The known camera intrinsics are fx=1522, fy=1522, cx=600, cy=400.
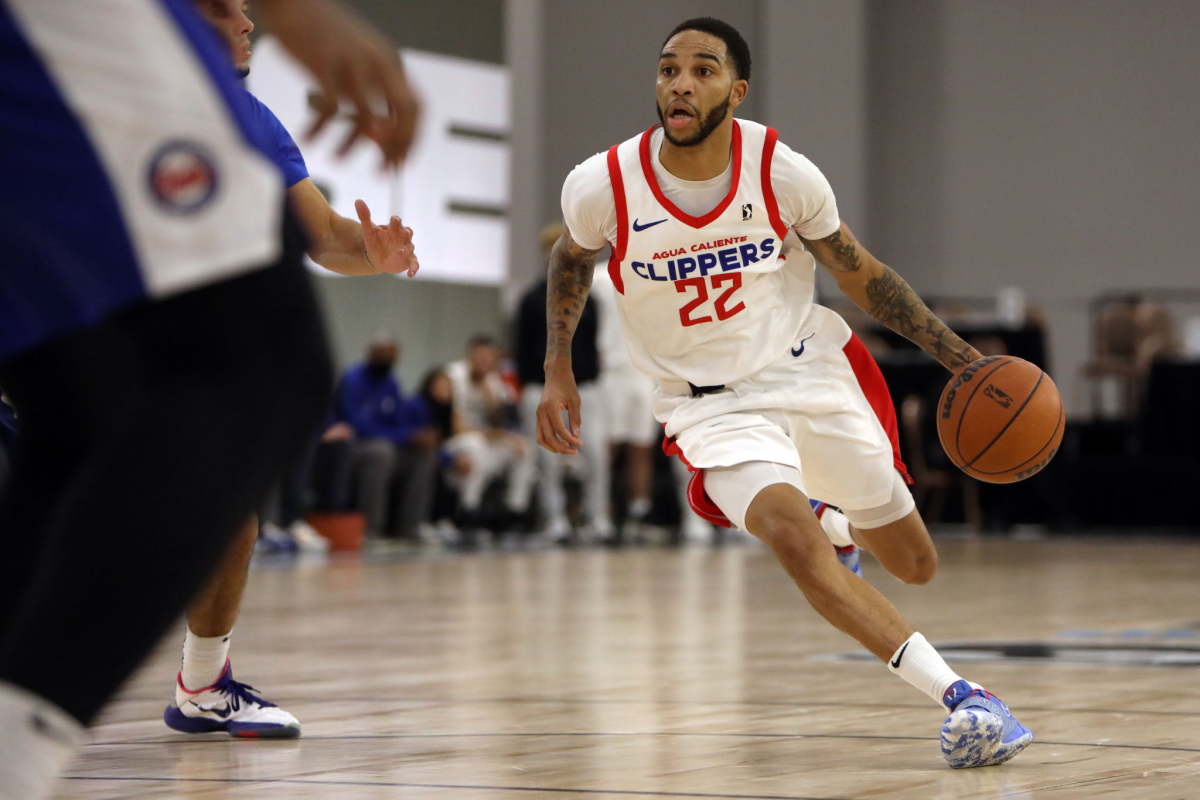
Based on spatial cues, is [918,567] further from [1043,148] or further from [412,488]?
[1043,148]

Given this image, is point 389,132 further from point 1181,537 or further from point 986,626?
point 1181,537

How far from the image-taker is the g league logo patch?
1.25 meters

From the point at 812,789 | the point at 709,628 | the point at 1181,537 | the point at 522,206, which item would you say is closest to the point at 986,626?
the point at 709,628

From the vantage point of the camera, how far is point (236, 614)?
3402 mm

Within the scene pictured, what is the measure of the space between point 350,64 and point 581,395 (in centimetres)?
931

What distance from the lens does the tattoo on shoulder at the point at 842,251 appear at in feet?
11.6

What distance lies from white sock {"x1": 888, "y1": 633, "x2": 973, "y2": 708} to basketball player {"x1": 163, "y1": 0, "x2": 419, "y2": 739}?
4.31 feet

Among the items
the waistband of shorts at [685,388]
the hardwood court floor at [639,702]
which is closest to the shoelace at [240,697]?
the hardwood court floor at [639,702]

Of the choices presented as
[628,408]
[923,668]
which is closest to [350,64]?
[923,668]

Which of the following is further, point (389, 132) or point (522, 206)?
point (522, 206)

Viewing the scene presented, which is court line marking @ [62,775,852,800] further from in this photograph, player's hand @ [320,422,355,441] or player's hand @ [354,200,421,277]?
player's hand @ [320,422,355,441]

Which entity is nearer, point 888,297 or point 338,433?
point 888,297

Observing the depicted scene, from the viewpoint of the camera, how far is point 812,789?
102 inches

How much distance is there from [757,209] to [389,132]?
220cm
